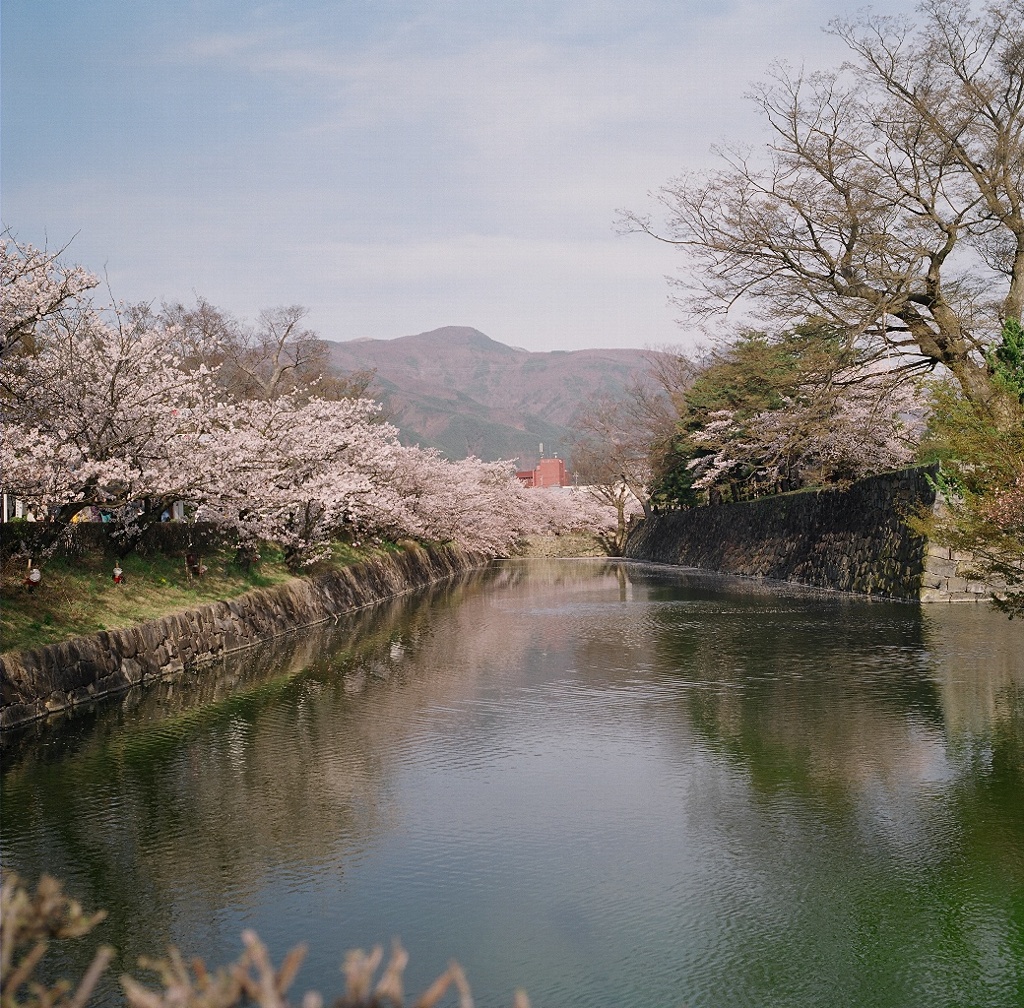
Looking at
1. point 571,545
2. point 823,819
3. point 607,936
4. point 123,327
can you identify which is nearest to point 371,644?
point 123,327

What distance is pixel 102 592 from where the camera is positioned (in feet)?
60.7

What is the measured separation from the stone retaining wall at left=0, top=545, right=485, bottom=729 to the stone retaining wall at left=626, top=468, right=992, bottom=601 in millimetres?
11898

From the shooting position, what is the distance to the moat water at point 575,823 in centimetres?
624

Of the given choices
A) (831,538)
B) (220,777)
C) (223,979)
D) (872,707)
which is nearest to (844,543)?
(831,538)

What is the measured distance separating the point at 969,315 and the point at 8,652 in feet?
70.2

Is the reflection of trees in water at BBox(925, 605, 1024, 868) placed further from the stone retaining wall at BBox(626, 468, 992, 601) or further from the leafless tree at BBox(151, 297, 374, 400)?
the leafless tree at BBox(151, 297, 374, 400)

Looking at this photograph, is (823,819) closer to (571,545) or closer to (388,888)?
(388,888)

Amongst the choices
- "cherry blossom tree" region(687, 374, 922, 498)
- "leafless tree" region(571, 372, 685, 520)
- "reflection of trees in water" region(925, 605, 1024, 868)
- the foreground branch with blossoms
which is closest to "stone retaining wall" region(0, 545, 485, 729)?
"reflection of trees in water" region(925, 605, 1024, 868)

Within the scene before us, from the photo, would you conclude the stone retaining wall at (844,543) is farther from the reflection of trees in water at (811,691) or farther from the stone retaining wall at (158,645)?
the stone retaining wall at (158,645)

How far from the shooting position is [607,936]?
6.49 m

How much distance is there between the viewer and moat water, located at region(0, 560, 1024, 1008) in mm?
6238

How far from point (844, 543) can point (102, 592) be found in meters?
23.8

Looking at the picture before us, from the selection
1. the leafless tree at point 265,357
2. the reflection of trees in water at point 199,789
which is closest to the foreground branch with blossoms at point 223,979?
the reflection of trees in water at point 199,789

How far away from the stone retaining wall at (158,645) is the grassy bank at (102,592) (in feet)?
0.73
